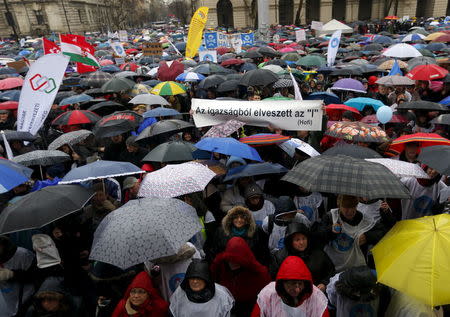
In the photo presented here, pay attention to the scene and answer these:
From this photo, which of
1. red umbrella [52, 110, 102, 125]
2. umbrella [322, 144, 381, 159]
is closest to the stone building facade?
red umbrella [52, 110, 102, 125]

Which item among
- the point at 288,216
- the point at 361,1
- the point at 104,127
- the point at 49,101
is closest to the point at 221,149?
the point at 288,216

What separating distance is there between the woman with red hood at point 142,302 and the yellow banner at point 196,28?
10.6 metres

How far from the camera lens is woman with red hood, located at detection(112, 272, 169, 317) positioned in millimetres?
2859

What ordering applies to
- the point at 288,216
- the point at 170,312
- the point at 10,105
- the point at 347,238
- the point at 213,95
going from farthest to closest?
the point at 213,95 < the point at 10,105 < the point at 288,216 < the point at 347,238 < the point at 170,312

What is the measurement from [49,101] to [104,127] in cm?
107

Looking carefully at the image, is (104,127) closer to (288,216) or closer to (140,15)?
(288,216)

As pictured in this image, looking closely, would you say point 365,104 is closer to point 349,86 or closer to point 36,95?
point 349,86

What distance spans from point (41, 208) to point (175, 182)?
125cm

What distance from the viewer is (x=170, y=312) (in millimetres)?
3035

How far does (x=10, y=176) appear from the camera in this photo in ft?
11.8

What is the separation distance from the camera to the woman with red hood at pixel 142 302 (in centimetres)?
286

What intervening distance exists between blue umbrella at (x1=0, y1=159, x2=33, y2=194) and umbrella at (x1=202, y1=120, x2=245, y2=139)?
7.84 ft

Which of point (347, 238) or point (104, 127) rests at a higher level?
point (104, 127)

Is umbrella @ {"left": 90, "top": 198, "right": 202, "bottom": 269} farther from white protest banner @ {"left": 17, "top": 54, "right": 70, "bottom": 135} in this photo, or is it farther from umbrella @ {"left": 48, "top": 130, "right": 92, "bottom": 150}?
white protest banner @ {"left": 17, "top": 54, "right": 70, "bottom": 135}
